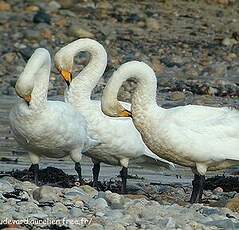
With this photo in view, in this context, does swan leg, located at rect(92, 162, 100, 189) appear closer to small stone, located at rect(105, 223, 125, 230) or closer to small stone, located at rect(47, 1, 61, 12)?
small stone, located at rect(105, 223, 125, 230)

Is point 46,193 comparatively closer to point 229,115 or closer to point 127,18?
point 229,115

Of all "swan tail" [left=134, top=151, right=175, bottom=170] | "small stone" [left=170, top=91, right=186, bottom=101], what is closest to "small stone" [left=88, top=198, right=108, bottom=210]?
"swan tail" [left=134, top=151, right=175, bottom=170]

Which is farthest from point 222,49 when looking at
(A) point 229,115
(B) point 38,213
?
(B) point 38,213

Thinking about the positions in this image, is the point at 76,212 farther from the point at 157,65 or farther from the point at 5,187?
the point at 157,65

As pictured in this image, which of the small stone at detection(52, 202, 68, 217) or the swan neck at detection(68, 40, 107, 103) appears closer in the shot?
the small stone at detection(52, 202, 68, 217)

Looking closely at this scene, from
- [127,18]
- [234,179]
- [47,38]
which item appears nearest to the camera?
[234,179]

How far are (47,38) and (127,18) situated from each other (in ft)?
11.5

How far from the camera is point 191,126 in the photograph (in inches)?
501

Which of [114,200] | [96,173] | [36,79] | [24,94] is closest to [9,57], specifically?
[96,173]

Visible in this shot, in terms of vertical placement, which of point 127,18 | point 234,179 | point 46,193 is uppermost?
point 46,193

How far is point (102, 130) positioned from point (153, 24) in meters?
18.1

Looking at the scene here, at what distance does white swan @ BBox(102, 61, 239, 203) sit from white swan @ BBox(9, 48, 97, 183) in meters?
1.15

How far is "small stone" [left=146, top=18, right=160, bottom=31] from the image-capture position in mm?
31938

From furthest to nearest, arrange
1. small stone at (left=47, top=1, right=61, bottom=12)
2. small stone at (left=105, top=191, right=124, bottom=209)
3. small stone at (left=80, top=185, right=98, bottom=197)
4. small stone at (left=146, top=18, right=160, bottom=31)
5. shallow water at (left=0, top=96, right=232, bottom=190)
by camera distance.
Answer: small stone at (left=47, top=1, right=61, bottom=12) → small stone at (left=146, top=18, right=160, bottom=31) → shallow water at (left=0, top=96, right=232, bottom=190) → small stone at (left=80, top=185, right=98, bottom=197) → small stone at (left=105, top=191, right=124, bottom=209)
